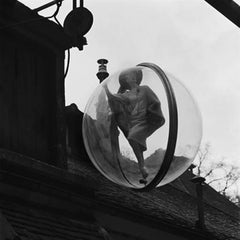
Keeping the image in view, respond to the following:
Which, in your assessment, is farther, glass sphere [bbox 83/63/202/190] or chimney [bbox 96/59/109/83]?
chimney [bbox 96/59/109/83]

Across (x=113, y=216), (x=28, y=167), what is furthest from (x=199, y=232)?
(x=28, y=167)

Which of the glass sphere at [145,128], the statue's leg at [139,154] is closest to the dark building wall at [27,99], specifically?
the glass sphere at [145,128]

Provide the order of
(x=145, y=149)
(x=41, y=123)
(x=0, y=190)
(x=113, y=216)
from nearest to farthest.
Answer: (x=145, y=149) → (x=0, y=190) → (x=41, y=123) → (x=113, y=216)

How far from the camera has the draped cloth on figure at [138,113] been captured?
384 centimetres

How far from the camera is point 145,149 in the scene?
12.6 feet

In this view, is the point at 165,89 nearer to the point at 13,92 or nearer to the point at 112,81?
the point at 112,81

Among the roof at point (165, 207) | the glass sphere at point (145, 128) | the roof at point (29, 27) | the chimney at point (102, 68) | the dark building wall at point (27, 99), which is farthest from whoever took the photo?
the roof at point (165, 207)

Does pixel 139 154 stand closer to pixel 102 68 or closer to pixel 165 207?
pixel 102 68

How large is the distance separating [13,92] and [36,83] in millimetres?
443

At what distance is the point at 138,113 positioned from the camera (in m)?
3.87

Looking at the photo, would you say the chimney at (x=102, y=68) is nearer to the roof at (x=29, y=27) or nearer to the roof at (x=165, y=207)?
the roof at (x=29, y=27)

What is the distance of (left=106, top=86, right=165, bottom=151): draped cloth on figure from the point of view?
3.84m

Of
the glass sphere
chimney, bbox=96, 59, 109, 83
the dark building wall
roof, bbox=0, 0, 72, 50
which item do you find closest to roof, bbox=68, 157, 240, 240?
the dark building wall

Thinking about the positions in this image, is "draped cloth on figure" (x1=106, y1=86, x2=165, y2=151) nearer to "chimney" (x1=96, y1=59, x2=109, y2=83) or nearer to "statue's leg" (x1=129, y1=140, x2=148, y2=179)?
"statue's leg" (x1=129, y1=140, x2=148, y2=179)
